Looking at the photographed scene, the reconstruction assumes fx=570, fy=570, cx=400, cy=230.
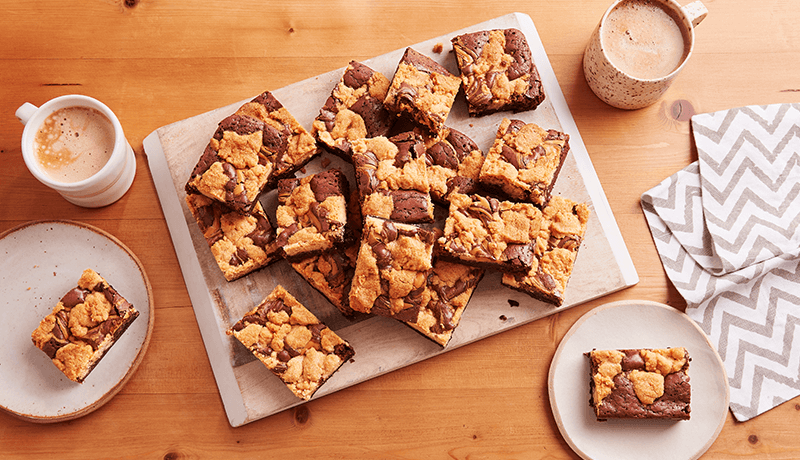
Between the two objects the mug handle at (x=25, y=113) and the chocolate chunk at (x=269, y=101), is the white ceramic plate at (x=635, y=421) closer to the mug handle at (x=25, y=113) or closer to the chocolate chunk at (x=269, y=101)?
the chocolate chunk at (x=269, y=101)

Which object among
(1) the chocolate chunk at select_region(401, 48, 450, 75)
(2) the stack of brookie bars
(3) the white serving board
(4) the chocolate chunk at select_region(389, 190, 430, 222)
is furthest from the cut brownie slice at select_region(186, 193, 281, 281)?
(1) the chocolate chunk at select_region(401, 48, 450, 75)

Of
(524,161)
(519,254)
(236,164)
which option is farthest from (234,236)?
(524,161)

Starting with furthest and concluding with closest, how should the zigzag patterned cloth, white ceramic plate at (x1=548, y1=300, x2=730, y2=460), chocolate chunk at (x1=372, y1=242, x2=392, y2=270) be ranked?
the zigzag patterned cloth, white ceramic plate at (x1=548, y1=300, x2=730, y2=460), chocolate chunk at (x1=372, y1=242, x2=392, y2=270)

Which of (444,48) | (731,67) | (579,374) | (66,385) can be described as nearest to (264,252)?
(66,385)

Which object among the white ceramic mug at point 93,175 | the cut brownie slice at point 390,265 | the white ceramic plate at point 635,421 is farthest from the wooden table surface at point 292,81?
the cut brownie slice at point 390,265

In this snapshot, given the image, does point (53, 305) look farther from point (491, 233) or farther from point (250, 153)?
point (491, 233)

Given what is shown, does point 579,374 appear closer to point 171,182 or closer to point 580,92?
point 580,92

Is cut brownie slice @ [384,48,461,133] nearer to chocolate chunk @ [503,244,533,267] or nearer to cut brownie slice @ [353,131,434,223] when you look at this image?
cut brownie slice @ [353,131,434,223]
